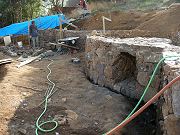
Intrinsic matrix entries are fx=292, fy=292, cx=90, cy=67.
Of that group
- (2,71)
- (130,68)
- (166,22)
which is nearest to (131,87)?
(130,68)

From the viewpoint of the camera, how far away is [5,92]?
8508mm

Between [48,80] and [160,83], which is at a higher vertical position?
[160,83]

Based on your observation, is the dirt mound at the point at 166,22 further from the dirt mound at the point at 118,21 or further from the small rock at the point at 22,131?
the small rock at the point at 22,131

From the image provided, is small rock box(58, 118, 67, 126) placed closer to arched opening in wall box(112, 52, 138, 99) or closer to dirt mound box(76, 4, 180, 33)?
arched opening in wall box(112, 52, 138, 99)

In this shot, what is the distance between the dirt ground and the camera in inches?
268

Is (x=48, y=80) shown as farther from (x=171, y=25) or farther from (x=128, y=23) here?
(x=128, y=23)

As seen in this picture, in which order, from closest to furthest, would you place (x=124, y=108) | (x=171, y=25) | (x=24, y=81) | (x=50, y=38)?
(x=124, y=108), (x=24, y=81), (x=171, y=25), (x=50, y=38)

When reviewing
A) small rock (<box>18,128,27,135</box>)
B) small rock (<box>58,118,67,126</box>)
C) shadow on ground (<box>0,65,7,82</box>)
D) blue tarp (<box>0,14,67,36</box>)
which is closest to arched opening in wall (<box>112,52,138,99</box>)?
small rock (<box>58,118,67,126</box>)

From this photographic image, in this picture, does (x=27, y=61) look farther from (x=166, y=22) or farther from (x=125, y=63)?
(x=166, y=22)

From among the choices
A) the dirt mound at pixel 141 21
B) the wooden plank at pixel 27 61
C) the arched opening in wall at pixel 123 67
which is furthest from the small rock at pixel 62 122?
the dirt mound at pixel 141 21

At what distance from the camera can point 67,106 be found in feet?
25.9

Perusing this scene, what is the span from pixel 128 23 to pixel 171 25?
15.9 ft

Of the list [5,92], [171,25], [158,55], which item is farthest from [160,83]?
[171,25]

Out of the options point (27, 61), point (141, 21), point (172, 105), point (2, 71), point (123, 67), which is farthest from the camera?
point (141, 21)
